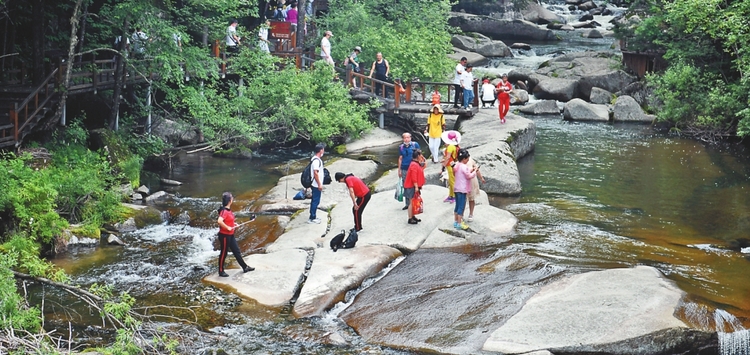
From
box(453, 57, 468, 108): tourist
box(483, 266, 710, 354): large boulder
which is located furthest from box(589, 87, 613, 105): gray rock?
box(483, 266, 710, 354): large boulder

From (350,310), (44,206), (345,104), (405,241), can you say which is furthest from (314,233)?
(345,104)

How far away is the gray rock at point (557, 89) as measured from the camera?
37.6 meters

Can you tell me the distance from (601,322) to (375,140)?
17358mm

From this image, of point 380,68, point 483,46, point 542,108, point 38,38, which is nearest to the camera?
point 38,38

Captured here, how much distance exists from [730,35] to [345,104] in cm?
1252

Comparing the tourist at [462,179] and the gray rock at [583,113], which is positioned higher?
the gray rock at [583,113]

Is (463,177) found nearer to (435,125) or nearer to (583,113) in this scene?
(435,125)

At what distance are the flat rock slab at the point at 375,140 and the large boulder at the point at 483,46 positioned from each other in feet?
62.9

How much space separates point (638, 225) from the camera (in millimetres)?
18438

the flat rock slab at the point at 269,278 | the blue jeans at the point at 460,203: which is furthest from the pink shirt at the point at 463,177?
the flat rock slab at the point at 269,278

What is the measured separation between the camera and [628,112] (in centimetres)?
3400

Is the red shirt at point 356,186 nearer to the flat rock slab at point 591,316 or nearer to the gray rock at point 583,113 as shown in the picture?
the flat rock slab at point 591,316

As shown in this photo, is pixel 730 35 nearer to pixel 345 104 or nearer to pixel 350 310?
pixel 345 104

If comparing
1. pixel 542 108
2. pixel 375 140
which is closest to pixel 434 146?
pixel 375 140
